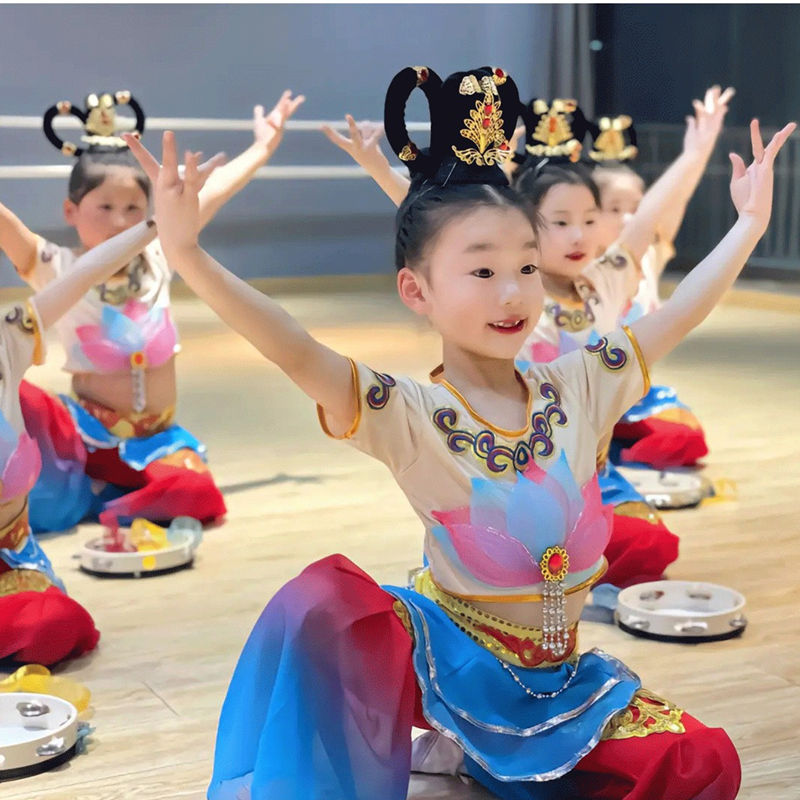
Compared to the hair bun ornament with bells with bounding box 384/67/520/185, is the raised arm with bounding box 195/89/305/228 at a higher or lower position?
lower

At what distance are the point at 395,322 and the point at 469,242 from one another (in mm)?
4909

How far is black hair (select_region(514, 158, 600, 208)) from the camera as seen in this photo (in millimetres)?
2748

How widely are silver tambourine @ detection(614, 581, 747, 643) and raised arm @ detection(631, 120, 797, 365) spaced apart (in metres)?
0.67

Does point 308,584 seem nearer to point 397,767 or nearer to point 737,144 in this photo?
point 397,767

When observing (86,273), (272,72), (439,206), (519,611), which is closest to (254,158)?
(86,273)

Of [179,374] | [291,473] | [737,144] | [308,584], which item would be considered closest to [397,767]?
[308,584]

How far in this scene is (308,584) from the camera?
1.56m

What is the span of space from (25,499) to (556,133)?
129 cm

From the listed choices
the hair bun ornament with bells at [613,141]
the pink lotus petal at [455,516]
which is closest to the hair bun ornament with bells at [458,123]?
the pink lotus petal at [455,516]

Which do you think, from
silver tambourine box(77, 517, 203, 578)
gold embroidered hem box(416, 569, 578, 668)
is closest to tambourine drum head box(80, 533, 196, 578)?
silver tambourine box(77, 517, 203, 578)

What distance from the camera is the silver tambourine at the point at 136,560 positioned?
2674mm

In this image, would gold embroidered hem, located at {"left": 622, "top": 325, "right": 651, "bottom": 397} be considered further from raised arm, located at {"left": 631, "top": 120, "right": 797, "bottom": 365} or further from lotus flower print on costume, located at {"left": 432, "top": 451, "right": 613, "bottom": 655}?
lotus flower print on costume, located at {"left": 432, "top": 451, "right": 613, "bottom": 655}

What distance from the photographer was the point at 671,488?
3176mm

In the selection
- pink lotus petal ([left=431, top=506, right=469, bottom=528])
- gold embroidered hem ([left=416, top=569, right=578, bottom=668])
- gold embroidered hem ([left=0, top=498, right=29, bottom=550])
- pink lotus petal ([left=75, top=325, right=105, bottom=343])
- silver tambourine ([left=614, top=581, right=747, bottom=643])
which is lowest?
silver tambourine ([left=614, top=581, right=747, bottom=643])
